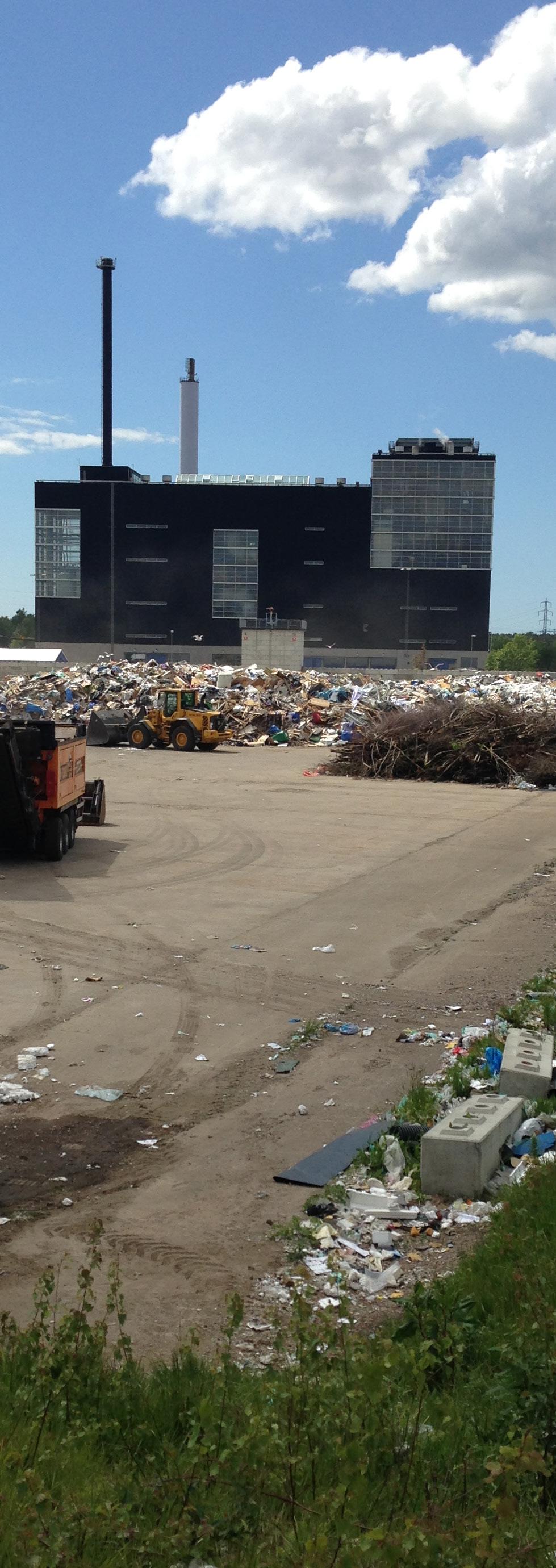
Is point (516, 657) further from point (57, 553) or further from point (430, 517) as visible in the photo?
point (57, 553)

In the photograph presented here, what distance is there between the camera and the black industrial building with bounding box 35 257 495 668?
97.1m

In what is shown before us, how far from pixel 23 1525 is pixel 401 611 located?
3777 inches

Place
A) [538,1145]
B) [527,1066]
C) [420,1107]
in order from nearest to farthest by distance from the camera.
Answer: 1. [538,1145]
2. [420,1107]
3. [527,1066]

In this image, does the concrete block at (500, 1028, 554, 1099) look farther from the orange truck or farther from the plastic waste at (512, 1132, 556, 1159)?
the orange truck

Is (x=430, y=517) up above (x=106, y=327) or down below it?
below

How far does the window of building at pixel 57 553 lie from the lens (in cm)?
9925

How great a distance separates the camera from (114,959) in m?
11.4

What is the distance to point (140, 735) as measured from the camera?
1503 inches

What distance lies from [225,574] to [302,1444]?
9764cm

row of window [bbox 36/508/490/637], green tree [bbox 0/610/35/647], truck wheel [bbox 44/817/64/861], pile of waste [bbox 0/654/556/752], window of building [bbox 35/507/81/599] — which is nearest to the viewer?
truck wheel [bbox 44/817/64/861]

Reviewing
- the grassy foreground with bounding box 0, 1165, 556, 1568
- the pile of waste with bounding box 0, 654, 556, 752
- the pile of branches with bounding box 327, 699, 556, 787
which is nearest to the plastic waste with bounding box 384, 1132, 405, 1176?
the grassy foreground with bounding box 0, 1165, 556, 1568

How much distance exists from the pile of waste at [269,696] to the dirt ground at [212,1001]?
57.8 ft

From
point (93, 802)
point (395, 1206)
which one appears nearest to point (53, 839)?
point (93, 802)

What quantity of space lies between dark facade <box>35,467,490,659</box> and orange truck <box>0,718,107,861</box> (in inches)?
3174
